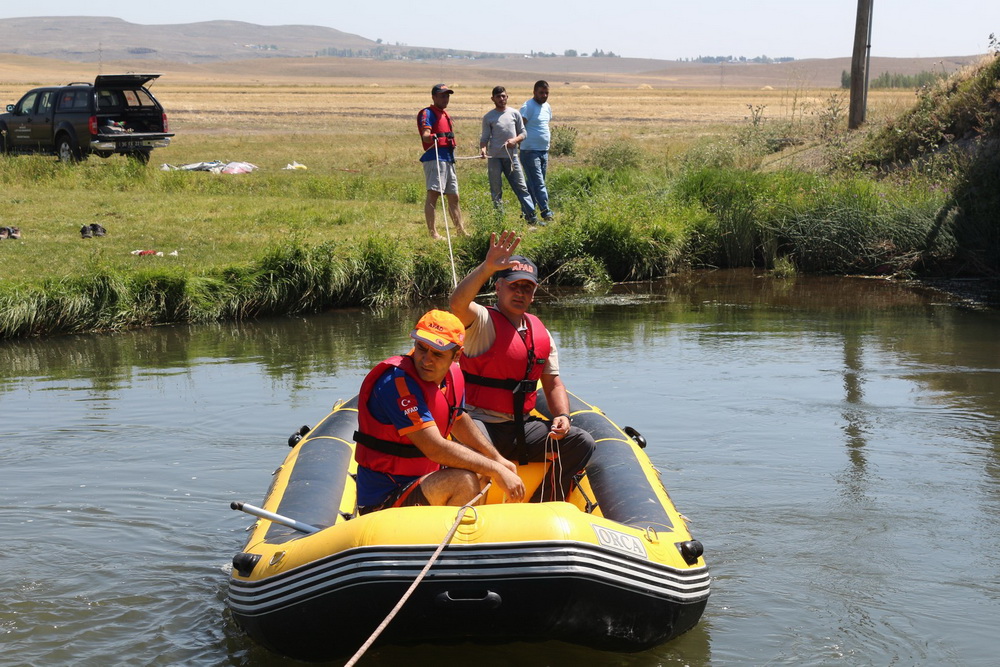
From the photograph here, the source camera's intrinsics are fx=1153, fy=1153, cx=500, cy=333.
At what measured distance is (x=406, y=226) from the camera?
13.9m

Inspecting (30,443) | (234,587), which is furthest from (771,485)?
(30,443)

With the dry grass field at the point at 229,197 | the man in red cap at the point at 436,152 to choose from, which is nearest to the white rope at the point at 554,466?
the dry grass field at the point at 229,197

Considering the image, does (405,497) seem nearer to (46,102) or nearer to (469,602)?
(469,602)

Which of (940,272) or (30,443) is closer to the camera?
(30,443)

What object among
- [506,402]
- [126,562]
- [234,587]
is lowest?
[126,562]

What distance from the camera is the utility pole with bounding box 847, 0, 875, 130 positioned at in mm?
18109

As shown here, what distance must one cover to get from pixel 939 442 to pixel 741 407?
152 cm

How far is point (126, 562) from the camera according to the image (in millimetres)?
6125

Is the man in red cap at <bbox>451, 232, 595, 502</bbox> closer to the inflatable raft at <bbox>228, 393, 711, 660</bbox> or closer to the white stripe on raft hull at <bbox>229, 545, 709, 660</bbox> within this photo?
the inflatable raft at <bbox>228, 393, 711, 660</bbox>

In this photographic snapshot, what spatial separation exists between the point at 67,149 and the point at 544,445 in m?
16.2

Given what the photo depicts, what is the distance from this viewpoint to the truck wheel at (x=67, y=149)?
19.5m

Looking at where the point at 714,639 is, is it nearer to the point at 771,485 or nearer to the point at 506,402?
the point at 506,402

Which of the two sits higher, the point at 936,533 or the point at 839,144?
the point at 839,144

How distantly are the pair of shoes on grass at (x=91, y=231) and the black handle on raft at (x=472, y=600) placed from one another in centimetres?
1002
